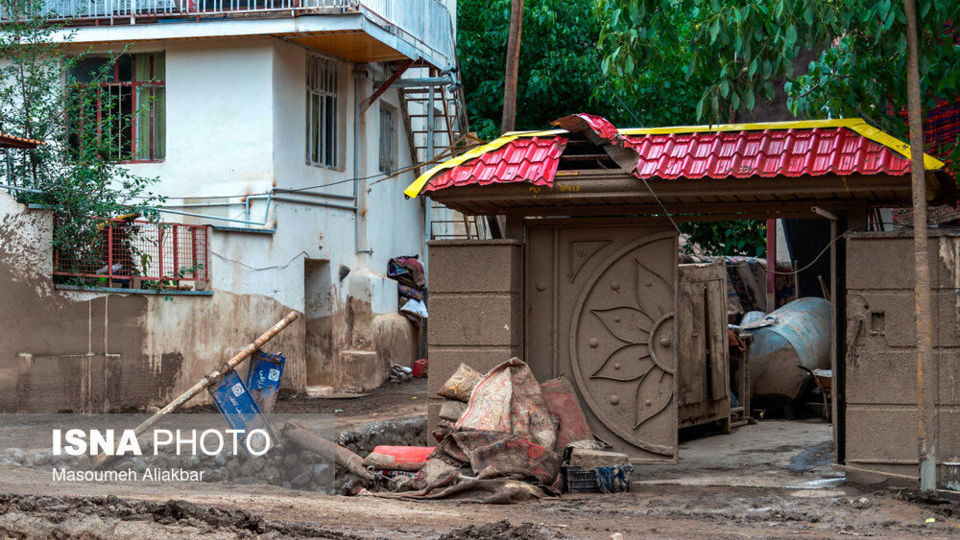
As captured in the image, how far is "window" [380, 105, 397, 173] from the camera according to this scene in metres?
22.0

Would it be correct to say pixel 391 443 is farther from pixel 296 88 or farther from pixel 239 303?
pixel 296 88

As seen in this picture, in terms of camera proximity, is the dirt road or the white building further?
the white building

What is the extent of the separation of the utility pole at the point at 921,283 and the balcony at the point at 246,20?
1083 centimetres

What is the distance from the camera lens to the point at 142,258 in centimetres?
1609

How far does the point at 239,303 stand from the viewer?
17469 millimetres

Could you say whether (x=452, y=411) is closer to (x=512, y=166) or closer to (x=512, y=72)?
(x=512, y=166)

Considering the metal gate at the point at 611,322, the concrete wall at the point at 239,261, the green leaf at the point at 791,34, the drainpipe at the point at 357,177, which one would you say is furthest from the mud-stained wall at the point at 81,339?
the green leaf at the point at 791,34

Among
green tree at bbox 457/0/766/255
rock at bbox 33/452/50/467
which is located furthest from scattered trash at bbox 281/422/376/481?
green tree at bbox 457/0/766/255

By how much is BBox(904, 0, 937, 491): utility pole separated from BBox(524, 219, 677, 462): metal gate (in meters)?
2.39

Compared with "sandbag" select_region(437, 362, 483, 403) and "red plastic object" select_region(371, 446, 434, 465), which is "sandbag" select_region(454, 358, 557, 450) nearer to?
"sandbag" select_region(437, 362, 483, 403)

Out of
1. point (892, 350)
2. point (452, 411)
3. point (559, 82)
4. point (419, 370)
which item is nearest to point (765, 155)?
point (892, 350)

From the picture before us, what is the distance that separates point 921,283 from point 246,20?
486 inches

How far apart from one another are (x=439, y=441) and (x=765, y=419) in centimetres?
700

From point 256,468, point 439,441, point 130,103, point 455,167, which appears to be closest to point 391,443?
point 256,468
